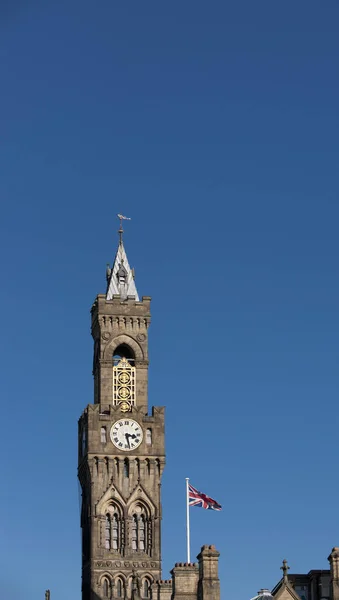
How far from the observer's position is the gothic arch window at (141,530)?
139 meters

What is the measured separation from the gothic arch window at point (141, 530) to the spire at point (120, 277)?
75.7 ft

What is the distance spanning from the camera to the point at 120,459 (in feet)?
464

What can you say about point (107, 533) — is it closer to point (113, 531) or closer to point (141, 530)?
point (113, 531)

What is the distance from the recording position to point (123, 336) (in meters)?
147

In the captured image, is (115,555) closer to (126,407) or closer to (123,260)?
(126,407)

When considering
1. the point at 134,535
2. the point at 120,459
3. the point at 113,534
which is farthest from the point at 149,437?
the point at 113,534

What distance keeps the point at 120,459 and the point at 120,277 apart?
20.5 m

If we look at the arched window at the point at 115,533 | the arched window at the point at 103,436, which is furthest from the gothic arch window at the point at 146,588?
the arched window at the point at 103,436

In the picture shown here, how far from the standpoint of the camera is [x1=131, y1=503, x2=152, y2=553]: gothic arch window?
139 meters

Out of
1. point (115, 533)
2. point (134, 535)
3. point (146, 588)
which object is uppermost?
point (115, 533)

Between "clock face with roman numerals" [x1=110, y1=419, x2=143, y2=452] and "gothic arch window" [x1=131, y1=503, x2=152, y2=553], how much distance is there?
6240mm

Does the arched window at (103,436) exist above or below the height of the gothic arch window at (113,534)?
above

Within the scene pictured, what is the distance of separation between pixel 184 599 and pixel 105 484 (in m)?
36.2

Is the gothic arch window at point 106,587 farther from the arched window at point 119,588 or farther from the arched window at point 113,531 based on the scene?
the arched window at point 113,531
